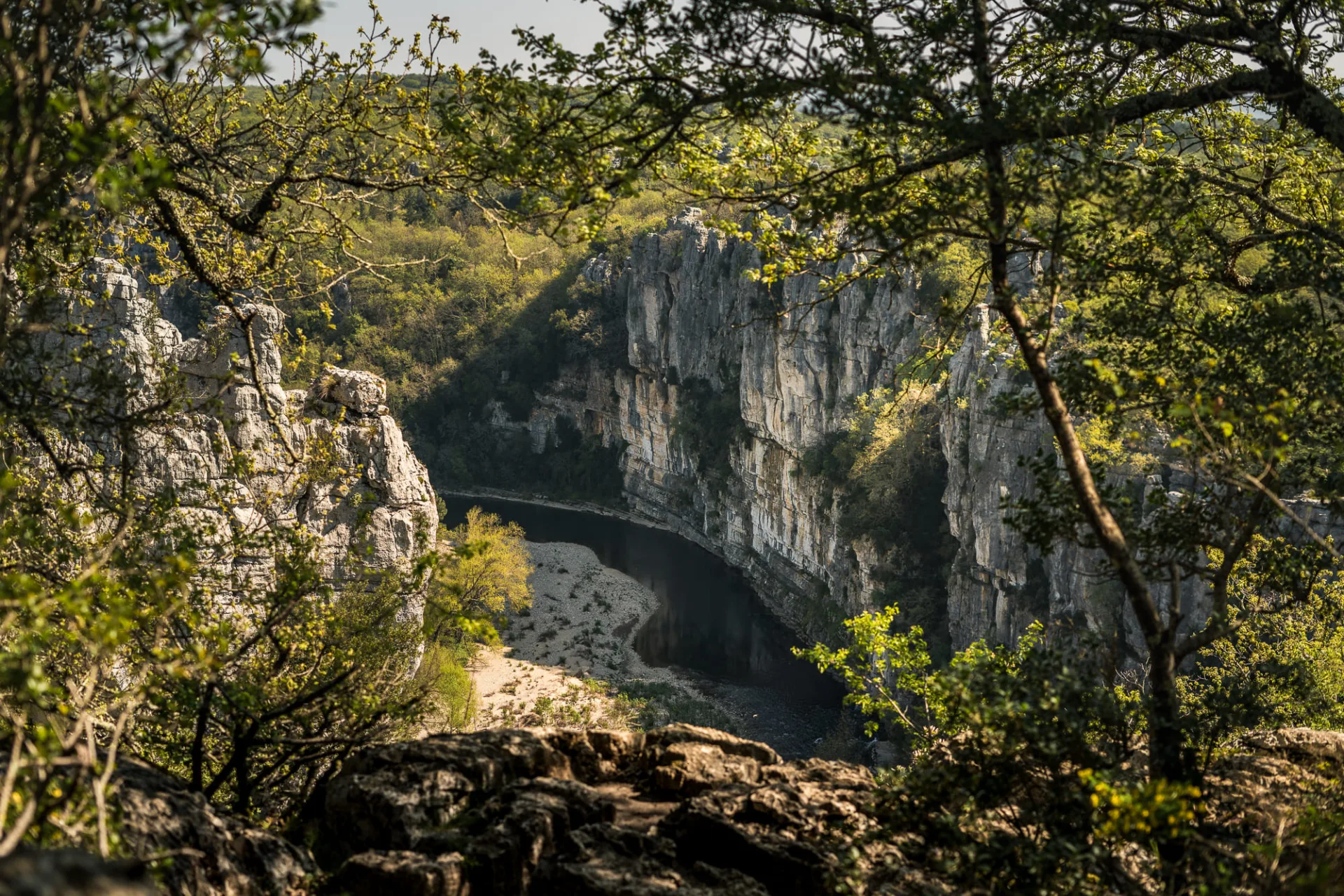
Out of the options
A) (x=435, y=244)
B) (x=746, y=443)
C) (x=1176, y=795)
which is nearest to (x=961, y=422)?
(x=746, y=443)

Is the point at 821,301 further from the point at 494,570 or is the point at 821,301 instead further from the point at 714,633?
the point at 714,633

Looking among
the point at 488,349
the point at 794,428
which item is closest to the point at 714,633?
the point at 794,428

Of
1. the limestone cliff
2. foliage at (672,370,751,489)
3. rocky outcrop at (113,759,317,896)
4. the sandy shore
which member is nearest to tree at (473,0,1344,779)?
rocky outcrop at (113,759,317,896)

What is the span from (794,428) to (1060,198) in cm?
4183

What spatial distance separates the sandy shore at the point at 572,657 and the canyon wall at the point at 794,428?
24.1 ft

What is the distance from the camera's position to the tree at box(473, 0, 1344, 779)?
4793mm

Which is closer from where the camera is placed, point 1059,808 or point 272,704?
point 1059,808

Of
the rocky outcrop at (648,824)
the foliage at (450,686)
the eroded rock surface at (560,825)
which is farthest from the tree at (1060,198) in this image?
the foliage at (450,686)

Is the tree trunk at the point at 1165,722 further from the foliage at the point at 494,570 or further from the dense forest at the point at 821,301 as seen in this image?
the foliage at the point at 494,570

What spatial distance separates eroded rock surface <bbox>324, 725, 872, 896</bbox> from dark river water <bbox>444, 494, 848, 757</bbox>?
22.7m

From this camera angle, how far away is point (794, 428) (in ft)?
152

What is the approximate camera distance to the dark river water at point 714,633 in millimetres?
31891

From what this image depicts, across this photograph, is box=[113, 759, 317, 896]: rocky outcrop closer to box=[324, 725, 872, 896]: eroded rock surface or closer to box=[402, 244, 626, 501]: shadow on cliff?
box=[324, 725, 872, 896]: eroded rock surface

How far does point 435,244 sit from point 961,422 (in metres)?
55.0
